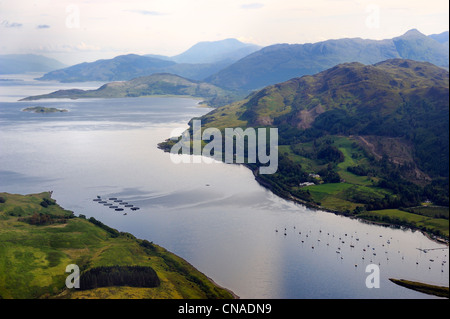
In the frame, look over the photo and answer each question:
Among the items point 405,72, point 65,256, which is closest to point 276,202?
point 65,256

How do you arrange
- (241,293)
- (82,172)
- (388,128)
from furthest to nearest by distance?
(388,128), (82,172), (241,293)

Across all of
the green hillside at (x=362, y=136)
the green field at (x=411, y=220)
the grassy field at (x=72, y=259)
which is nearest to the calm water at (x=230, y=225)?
the green field at (x=411, y=220)

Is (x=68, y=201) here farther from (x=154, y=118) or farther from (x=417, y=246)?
(x=154, y=118)

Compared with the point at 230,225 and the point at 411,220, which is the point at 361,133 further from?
the point at 230,225

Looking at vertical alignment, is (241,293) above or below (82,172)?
below

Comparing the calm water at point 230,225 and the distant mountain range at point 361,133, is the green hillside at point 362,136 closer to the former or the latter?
the distant mountain range at point 361,133

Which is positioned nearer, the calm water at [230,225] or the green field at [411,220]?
the calm water at [230,225]

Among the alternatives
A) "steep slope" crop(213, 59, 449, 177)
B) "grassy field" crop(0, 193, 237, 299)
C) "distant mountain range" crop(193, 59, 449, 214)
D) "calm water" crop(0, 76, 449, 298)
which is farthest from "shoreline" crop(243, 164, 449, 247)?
"grassy field" crop(0, 193, 237, 299)
